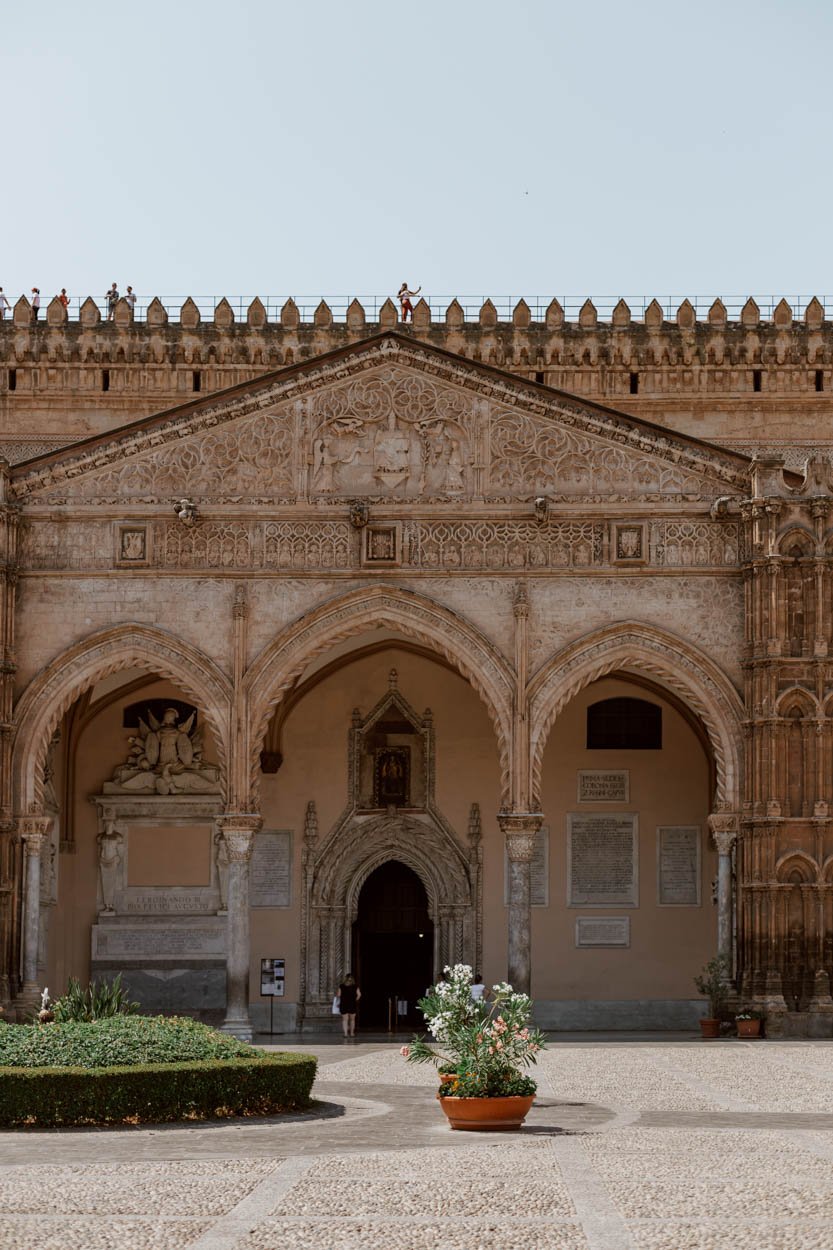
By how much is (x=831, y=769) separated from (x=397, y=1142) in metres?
16.7

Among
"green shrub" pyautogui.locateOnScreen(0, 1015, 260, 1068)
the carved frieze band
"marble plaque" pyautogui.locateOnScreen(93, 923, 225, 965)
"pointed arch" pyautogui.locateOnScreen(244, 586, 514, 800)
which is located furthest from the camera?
"marble plaque" pyautogui.locateOnScreen(93, 923, 225, 965)

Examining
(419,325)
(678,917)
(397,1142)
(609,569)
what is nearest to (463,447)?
(609,569)

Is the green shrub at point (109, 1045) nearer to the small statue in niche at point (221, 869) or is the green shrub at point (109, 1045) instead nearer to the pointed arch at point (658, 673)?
the pointed arch at point (658, 673)

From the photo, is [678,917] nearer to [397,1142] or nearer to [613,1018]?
[613,1018]

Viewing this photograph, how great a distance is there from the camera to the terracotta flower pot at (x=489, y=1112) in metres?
18.0

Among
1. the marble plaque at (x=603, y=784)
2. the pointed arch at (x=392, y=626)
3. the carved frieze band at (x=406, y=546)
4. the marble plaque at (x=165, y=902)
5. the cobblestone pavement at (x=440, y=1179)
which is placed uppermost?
the carved frieze band at (x=406, y=546)

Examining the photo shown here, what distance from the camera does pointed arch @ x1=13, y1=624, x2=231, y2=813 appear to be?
3319 cm

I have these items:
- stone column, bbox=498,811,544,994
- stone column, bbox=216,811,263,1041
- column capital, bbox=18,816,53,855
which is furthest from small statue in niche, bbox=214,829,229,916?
stone column, bbox=498,811,544,994

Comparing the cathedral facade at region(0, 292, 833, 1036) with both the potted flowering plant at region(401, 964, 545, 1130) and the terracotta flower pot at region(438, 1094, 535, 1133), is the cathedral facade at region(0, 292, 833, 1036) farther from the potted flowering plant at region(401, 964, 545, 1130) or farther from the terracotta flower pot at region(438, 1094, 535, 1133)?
the terracotta flower pot at region(438, 1094, 535, 1133)

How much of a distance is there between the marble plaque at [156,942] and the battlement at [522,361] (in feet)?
32.2

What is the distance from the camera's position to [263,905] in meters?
37.8

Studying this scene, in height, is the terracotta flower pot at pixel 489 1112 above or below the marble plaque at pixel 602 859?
below

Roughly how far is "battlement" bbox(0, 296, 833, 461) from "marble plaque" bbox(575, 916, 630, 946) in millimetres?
9785

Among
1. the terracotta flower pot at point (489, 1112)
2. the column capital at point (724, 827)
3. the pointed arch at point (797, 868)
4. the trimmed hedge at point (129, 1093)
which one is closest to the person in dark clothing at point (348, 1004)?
the column capital at point (724, 827)
